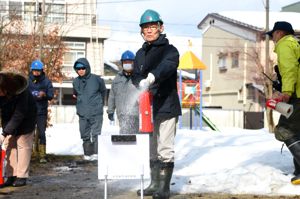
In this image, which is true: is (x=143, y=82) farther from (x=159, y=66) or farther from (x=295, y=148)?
(x=295, y=148)

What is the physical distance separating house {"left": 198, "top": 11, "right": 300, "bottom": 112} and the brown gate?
2.43 metres

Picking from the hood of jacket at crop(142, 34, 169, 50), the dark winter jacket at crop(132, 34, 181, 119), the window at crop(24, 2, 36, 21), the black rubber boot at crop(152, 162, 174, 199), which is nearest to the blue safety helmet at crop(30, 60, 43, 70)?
the window at crop(24, 2, 36, 21)

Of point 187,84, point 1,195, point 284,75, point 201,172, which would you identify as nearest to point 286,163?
point 201,172

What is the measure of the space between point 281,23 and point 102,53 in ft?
86.8

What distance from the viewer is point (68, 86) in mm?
30156

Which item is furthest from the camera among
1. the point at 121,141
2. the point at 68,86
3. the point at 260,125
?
the point at 68,86

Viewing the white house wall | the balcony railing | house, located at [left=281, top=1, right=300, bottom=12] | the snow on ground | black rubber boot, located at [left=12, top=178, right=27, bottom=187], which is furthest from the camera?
house, located at [left=281, top=1, right=300, bottom=12]

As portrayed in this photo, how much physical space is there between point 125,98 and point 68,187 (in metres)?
2.39

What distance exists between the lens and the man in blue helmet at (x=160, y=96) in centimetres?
489

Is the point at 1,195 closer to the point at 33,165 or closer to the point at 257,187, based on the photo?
the point at 33,165

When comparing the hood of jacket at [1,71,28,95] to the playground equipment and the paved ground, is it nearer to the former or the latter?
the paved ground

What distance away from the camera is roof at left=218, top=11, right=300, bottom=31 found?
29.7 metres

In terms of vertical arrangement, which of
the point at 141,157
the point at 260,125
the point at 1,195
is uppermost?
the point at 141,157

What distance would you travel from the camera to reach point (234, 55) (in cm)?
2909
